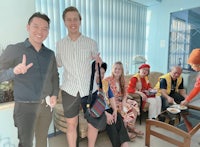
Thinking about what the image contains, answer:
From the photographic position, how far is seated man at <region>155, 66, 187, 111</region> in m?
2.91

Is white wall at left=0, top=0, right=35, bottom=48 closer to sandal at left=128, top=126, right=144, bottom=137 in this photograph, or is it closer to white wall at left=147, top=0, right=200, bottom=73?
sandal at left=128, top=126, right=144, bottom=137

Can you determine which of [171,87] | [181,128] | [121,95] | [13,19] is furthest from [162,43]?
[13,19]

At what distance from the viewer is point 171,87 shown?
9.81 feet

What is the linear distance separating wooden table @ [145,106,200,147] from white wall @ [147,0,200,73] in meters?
1.99

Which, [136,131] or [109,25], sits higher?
[109,25]

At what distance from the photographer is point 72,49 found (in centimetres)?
160

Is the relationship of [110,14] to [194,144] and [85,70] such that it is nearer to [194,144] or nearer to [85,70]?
[85,70]

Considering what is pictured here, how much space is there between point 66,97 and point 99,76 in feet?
1.23

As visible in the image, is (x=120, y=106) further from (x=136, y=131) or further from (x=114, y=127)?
(x=136, y=131)

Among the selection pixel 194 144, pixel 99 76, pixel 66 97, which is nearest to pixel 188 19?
pixel 194 144

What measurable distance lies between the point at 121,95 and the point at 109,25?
1560 millimetres

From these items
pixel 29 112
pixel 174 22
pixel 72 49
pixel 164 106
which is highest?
pixel 174 22

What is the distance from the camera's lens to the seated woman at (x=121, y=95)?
233 cm

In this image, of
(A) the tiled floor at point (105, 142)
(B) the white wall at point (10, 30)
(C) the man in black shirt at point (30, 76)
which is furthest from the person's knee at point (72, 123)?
(A) the tiled floor at point (105, 142)
